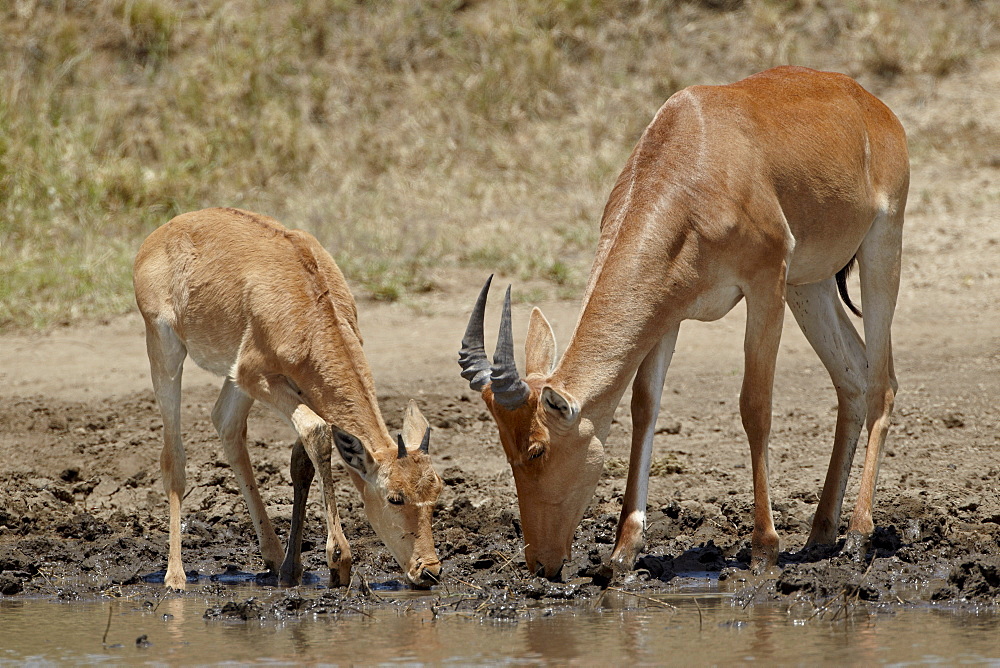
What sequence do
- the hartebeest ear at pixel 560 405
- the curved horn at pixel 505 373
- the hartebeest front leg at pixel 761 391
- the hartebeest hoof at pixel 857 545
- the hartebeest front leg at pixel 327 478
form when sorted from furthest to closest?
the hartebeest hoof at pixel 857 545 → the hartebeest front leg at pixel 761 391 → the hartebeest front leg at pixel 327 478 → the hartebeest ear at pixel 560 405 → the curved horn at pixel 505 373

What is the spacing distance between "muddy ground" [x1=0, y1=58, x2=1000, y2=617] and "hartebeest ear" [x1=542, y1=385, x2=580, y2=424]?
864 mm

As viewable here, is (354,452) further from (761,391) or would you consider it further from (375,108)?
(375,108)

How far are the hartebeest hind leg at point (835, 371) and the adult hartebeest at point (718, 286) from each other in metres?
0.01

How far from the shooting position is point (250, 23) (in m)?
17.2

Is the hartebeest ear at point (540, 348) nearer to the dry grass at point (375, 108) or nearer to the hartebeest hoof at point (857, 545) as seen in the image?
the hartebeest hoof at point (857, 545)

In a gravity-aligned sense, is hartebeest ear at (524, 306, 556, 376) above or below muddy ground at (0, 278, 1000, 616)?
above

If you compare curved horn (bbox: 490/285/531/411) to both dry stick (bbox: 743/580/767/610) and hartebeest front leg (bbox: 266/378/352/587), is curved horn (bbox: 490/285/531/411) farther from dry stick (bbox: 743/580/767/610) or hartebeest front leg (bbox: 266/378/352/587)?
dry stick (bbox: 743/580/767/610)

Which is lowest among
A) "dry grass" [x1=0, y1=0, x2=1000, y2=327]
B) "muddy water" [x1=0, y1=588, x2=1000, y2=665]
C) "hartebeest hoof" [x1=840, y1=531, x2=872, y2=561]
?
"muddy water" [x1=0, y1=588, x2=1000, y2=665]

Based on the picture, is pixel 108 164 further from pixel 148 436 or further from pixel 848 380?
pixel 848 380

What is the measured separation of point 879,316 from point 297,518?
3355 millimetres

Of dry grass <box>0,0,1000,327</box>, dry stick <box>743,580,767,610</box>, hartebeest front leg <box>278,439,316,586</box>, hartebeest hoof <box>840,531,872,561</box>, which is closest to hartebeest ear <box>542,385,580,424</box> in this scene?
dry stick <box>743,580,767,610</box>

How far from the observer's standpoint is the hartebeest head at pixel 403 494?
6531mm

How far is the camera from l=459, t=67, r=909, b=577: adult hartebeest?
254 inches

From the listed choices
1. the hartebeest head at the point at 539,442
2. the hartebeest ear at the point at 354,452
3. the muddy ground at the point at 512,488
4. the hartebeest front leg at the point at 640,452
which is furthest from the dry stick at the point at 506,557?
the hartebeest ear at the point at 354,452
